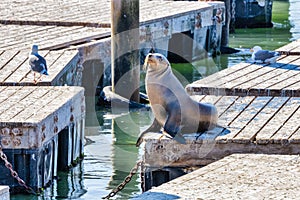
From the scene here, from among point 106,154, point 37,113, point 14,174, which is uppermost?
point 37,113

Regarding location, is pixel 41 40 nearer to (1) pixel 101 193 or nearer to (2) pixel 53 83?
(2) pixel 53 83

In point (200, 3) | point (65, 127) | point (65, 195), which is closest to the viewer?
point (65, 195)

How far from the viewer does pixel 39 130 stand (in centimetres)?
839

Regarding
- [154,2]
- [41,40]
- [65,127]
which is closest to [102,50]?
[41,40]

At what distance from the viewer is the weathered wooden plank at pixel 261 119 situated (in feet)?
25.7

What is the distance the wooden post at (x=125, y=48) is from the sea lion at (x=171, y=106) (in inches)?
179

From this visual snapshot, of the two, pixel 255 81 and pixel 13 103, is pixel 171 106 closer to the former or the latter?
pixel 13 103

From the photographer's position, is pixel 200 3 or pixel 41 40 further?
pixel 200 3

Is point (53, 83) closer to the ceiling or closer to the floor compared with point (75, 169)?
closer to the ceiling

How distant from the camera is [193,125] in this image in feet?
26.5

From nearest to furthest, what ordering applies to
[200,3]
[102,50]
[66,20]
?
1. [102,50]
2. [66,20]
3. [200,3]

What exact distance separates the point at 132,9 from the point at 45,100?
144 inches

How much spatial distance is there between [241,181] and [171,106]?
1397 millimetres

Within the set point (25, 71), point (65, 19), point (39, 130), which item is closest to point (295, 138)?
point (39, 130)
